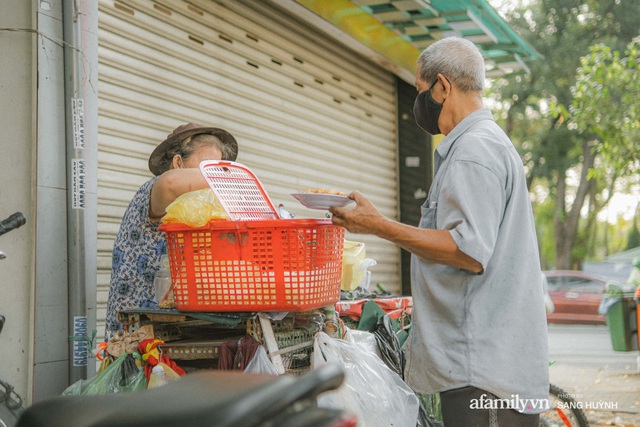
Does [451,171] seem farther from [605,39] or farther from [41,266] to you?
[605,39]

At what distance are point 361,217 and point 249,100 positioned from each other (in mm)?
4408

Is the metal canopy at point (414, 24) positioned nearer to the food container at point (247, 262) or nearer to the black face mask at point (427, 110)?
the black face mask at point (427, 110)

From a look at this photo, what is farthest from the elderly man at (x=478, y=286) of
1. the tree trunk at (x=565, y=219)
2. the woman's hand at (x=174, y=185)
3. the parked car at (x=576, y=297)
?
the tree trunk at (x=565, y=219)

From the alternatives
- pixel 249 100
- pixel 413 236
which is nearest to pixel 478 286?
pixel 413 236

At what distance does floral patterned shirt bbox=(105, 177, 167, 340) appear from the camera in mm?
3844

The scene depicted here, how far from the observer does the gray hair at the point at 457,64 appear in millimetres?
3016

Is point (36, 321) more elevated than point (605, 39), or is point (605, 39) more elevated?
point (605, 39)

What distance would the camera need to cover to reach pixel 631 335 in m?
12.0

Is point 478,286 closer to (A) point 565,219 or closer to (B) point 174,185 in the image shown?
(B) point 174,185

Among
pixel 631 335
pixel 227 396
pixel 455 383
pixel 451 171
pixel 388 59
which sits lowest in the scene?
pixel 631 335

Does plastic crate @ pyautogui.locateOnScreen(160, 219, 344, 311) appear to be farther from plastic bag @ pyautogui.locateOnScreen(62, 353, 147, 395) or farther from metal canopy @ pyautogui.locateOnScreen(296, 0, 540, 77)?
metal canopy @ pyautogui.locateOnScreen(296, 0, 540, 77)

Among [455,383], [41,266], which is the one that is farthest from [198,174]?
[455,383]

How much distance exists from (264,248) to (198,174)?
2.24 ft

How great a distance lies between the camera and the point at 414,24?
9.38 m
